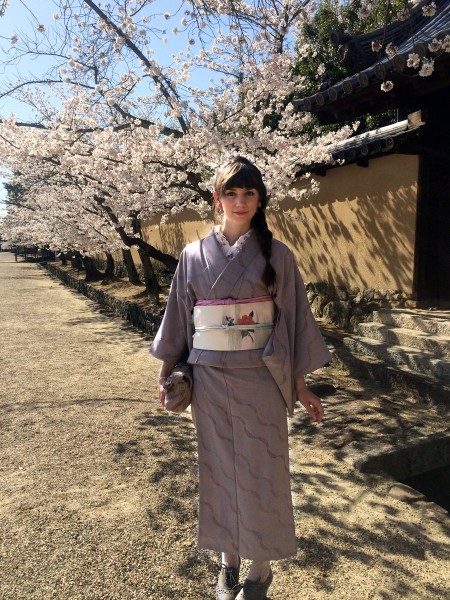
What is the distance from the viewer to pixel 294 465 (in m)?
3.38

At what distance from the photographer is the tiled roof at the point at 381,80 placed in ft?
11.0

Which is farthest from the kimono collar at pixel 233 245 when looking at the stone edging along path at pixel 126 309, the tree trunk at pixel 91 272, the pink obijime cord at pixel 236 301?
the tree trunk at pixel 91 272

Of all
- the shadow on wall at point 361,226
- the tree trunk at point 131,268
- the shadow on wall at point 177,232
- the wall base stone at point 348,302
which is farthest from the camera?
the tree trunk at point 131,268

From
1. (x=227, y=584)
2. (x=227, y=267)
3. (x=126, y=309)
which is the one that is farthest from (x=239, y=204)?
(x=126, y=309)

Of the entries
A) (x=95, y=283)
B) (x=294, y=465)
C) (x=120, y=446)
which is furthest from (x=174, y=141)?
(x=95, y=283)

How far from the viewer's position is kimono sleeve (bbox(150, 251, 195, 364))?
6.88 feet

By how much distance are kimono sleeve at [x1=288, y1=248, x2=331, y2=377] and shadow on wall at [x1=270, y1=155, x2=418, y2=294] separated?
16.0 ft

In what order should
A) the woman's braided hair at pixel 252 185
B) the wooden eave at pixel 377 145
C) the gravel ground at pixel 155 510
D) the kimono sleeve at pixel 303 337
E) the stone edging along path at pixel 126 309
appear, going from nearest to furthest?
the woman's braided hair at pixel 252 185 → the kimono sleeve at pixel 303 337 → the gravel ground at pixel 155 510 → the wooden eave at pixel 377 145 → the stone edging along path at pixel 126 309

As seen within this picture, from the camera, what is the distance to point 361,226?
7297mm

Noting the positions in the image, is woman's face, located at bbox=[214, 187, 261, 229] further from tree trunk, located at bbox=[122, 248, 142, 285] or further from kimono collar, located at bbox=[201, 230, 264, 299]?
tree trunk, located at bbox=[122, 248, 142, 285]

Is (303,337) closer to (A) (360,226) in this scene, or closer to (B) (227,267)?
(B) (227,267)

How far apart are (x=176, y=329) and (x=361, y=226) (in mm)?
5783

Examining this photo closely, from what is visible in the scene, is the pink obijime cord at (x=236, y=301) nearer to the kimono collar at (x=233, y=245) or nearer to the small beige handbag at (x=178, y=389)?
the kimono collar at (x=233, y=245)

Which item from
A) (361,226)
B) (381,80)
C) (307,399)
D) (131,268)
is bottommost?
(307,399)
